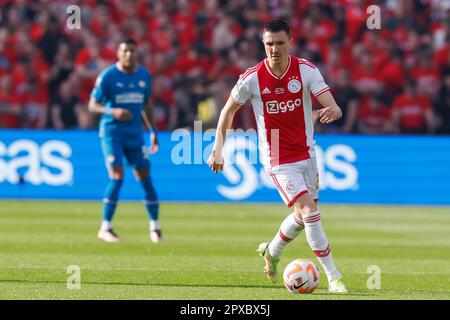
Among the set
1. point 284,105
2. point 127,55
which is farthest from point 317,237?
point 127,55

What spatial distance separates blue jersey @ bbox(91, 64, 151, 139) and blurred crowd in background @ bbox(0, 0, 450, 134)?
7.14 metres

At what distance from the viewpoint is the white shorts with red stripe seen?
9469 mm

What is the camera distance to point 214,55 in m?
23.2

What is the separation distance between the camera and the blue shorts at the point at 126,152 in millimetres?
14125

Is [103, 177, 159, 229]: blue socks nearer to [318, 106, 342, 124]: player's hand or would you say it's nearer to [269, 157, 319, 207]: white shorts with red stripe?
[269, 157, 319, 207]: white shorts with red stripe

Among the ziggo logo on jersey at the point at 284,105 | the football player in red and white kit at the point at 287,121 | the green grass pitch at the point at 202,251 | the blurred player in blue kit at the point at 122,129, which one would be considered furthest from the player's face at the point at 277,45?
the blurred player in blue kit at the point at 122,129

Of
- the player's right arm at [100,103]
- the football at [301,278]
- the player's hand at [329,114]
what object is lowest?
the football at [301,278]

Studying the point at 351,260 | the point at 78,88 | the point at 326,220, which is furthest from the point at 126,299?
the point at 78,88

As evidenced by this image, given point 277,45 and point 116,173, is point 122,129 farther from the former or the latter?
point 277,45

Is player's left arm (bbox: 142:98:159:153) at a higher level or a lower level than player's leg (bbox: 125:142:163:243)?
higher

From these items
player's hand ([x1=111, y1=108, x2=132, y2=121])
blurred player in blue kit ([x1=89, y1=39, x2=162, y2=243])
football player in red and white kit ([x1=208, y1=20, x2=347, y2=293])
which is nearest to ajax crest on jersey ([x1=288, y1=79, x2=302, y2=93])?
football player in red and white kit ([x1=208, y1=20, x2=347, y2=293])

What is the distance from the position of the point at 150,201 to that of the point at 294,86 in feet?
16.5

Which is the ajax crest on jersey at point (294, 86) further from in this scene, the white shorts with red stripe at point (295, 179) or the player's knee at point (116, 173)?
the player's knee at point (116, 173)
